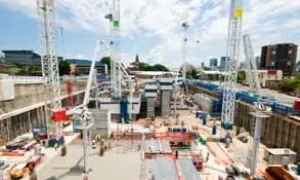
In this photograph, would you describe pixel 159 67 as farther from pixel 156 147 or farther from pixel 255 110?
pixel 255 110

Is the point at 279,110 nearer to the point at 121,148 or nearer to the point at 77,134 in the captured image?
the point at 121,148

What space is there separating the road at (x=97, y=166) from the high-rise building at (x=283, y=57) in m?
127

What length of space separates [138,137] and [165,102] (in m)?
19.3

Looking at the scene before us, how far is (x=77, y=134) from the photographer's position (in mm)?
35000

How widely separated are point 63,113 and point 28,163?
7541 millimetres

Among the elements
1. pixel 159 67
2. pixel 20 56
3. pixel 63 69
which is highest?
pixel 20 56

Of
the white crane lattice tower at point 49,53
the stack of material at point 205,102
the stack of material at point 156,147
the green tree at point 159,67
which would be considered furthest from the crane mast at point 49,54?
the green tree at point 159,67

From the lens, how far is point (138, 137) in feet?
108

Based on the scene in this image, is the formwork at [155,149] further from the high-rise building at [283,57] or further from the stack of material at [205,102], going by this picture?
the high-rise building at [283,57]

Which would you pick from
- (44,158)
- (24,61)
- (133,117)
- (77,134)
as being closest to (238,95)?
(133,117)

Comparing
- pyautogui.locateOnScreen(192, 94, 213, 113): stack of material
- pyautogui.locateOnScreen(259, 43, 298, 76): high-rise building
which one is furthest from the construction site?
pyautogui.locateOnScreen(259, 43, 298, 76): high-rise building

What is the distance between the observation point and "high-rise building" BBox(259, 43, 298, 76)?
115m

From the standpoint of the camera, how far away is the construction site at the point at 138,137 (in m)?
21.0

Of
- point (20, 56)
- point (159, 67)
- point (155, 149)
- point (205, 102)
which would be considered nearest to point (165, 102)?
point (205, 102)
